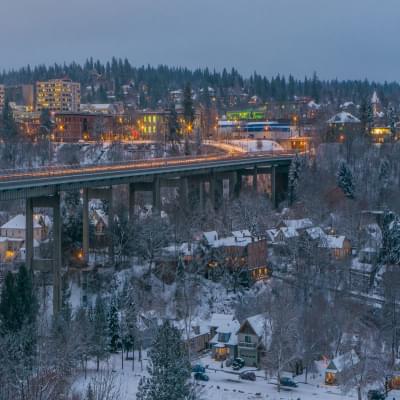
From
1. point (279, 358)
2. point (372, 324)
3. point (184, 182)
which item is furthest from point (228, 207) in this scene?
point (279, 358)

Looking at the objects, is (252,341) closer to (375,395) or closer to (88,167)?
(375,395)

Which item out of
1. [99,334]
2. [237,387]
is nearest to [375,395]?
[237,387]

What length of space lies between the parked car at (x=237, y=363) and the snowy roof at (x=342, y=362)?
3.08m

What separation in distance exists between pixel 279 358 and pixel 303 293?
343 inches

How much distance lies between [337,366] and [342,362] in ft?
0.78

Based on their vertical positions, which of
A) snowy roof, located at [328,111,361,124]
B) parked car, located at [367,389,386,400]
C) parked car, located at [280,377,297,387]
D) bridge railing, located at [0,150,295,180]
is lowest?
parked car, located at [280,377,297,387]

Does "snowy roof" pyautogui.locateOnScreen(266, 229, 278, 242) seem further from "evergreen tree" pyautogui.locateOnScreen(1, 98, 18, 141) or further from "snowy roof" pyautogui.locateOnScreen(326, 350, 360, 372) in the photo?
"evergreen tree" pyautogui.locateOnScreen(1, 98, 18, 141)

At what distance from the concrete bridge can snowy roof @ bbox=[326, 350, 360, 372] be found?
1121cm

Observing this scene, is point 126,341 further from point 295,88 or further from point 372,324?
point 295,88

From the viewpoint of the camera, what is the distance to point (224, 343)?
29.6 m

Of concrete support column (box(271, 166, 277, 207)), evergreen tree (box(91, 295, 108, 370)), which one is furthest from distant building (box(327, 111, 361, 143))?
evergreen tree (box(91, 295, 108, 370))

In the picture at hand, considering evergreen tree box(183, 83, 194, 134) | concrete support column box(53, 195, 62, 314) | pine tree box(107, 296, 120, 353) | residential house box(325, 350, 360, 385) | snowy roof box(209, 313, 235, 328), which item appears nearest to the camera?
residential house box(325, 350, 360, 385)

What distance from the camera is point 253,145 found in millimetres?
81250

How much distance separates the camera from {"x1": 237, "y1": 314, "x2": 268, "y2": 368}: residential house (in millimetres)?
28906
